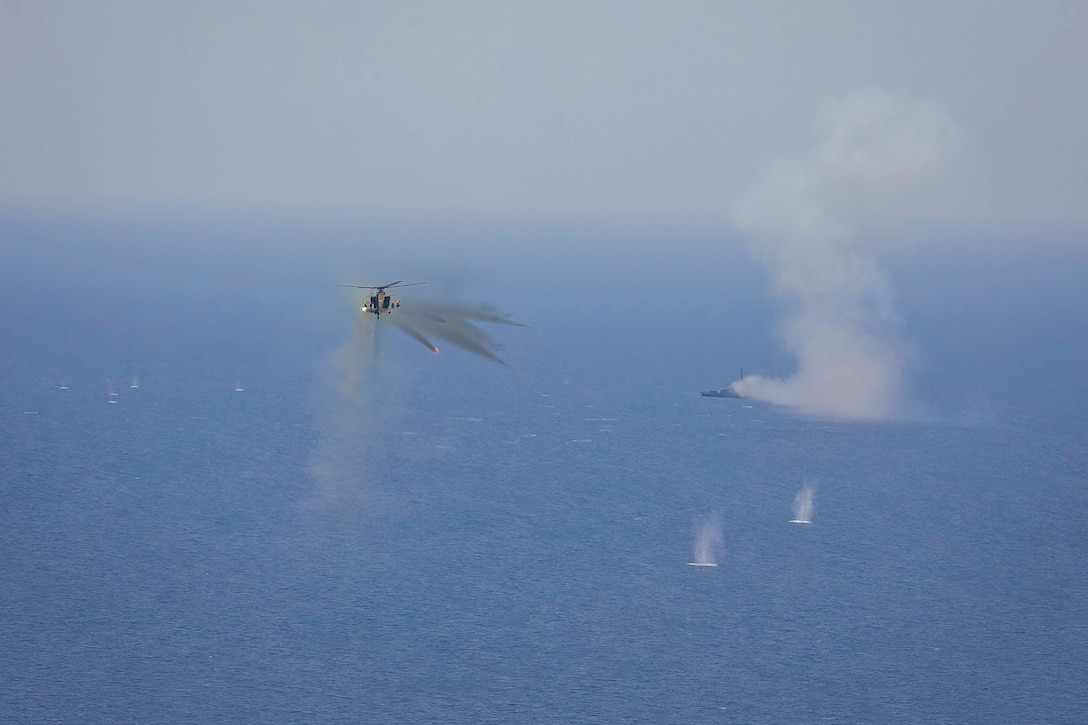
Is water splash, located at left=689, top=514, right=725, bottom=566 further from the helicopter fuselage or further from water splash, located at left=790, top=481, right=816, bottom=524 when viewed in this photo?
the helicopter fuselage

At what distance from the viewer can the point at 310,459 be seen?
183 m

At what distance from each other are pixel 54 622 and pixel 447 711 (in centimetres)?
3956

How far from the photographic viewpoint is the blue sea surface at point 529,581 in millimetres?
114375

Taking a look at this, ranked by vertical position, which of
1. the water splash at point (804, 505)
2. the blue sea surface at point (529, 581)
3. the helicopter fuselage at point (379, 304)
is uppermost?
the helicopter fuselage at point (379, 304)

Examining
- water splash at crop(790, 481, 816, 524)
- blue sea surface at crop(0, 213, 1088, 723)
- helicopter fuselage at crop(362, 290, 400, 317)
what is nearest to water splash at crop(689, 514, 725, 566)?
blue sea surface at crop(0, 213, 1088, 723)

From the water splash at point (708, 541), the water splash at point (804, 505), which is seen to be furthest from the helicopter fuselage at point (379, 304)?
the water splash at point (804, 505)

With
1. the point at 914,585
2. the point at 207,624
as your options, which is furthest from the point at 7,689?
the point at 914,585

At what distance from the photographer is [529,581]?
137m

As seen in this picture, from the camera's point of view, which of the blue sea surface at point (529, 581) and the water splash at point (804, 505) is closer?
the blue sea surface at point (529, 581)

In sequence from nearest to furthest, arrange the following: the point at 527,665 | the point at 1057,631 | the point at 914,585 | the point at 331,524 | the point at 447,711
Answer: the point at 447,711, the point at 527,665, the point at 1057,631, the point at 914,585, the point at 331,524

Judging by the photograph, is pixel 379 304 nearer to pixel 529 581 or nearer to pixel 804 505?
pixel 529 581

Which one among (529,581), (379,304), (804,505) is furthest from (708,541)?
(379,304)

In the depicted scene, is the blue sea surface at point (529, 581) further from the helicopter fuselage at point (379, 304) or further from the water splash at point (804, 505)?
the helicopter fuselage at point (379, 304)

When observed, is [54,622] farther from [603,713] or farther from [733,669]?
[733,669]
